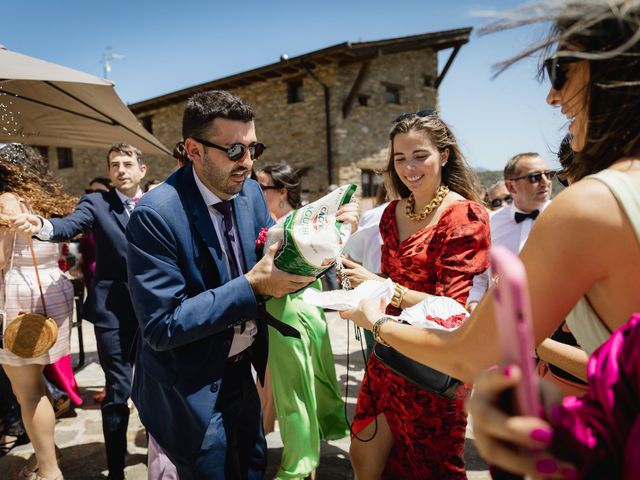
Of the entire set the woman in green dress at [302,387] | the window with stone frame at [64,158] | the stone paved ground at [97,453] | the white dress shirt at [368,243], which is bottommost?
the stone paved ground at [97,453]

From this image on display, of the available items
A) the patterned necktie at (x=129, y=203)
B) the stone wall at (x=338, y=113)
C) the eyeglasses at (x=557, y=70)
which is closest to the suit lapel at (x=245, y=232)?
the eyeglasses at (x=557, y=70)

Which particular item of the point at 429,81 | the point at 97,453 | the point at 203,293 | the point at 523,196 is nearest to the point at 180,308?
the point at 203,293

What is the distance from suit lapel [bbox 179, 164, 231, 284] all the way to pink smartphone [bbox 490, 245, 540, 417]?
138 cm

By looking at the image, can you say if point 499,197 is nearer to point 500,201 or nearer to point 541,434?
point 500,201

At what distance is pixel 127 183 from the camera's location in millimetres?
3793

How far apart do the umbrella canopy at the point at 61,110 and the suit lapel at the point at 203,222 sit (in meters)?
1.71

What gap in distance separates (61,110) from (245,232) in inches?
123

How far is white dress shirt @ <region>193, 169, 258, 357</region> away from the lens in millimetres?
1916

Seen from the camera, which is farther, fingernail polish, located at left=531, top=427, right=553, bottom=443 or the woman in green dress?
the woman in green dress

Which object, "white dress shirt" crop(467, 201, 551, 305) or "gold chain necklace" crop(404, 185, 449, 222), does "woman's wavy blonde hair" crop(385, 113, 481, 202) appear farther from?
"white dress shirt" crop(467, 201, 551, 305)

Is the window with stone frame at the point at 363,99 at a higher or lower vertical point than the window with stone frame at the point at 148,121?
lower

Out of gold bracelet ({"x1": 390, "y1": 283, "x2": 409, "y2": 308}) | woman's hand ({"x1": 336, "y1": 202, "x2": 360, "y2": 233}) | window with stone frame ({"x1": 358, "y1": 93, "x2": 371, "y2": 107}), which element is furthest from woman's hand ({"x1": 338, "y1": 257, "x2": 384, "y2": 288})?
window with stone frame ({"x1": 358, "y1": 93, "x2": 371, "y2": 107})

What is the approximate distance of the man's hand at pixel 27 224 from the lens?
2807 mm

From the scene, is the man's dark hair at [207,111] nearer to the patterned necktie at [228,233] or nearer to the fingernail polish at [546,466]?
the patterned necktie at [228,233]
